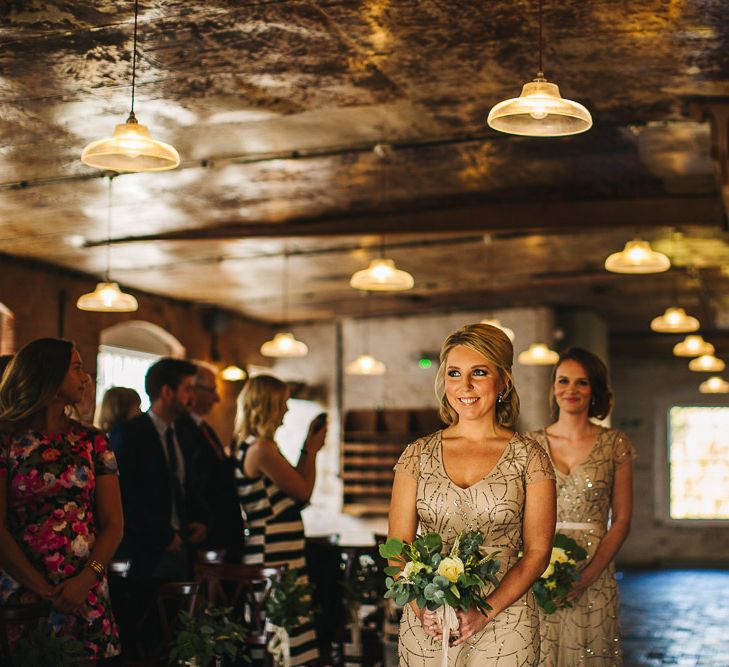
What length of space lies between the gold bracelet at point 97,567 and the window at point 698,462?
54.0ft

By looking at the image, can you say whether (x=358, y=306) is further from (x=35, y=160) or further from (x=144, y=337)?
(x=35, y=160)

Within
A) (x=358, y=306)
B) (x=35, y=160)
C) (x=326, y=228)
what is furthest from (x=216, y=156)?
(x=358, y=306)

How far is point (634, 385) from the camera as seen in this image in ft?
64.3

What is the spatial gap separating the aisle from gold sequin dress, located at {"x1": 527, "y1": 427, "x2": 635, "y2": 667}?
429 centimetres

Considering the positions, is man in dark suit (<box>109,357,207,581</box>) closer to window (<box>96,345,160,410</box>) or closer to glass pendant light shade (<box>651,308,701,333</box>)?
glass pendant light shade (<box>651,308,701,333</box>)

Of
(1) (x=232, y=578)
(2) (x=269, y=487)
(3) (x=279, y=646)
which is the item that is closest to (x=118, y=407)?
(2) (x=269, y=487)

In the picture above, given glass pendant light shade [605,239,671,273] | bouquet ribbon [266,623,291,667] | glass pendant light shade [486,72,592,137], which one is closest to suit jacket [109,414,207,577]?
bouquet ribbon [266,623,291,667]

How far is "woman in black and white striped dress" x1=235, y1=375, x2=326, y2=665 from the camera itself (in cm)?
570

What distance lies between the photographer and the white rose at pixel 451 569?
3.03 m

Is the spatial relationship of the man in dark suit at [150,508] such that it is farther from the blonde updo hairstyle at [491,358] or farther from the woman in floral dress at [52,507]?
the blonde updo hairstyle at [491,358]

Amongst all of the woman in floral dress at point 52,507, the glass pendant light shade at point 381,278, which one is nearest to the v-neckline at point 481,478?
the woman in floral dress at point 52,507

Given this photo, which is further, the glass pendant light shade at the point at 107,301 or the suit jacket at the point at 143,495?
the glass pendant light shade at the point at 107,301

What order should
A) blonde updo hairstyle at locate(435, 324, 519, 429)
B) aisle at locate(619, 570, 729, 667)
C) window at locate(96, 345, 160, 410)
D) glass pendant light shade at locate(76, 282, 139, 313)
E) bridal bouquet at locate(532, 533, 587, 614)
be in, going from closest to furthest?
1. blonde updo hairstyle at locate(435, 324, 519, 429)
2. bridal bouquet at locate(532, 533, 587, 614)
3. glass pendant light shade at locate(76, 282, 139, 313)
4. aisle at locate(619, 570, 729, 667)
5. window at locate(96, 345, 160, 410)

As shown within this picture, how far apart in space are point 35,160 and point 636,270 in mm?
4289
